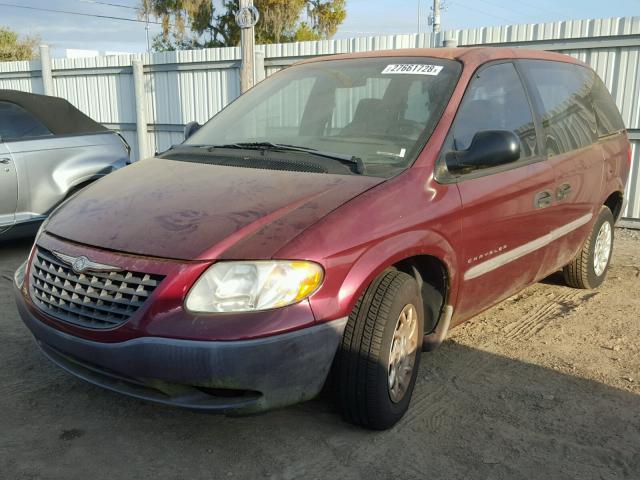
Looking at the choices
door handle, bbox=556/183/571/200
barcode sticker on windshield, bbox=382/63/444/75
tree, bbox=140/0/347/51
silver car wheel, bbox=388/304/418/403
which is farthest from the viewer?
tree, bbox=140/0/347/51

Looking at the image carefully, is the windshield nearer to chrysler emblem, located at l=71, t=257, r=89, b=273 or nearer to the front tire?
the front tire

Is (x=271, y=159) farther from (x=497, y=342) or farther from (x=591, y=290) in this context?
(x=591, y=290)

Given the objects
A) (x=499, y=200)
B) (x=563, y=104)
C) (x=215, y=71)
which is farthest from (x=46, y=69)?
(x=499, y=200)

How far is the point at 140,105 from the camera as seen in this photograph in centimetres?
1138

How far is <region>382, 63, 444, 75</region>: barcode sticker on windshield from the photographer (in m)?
3.56

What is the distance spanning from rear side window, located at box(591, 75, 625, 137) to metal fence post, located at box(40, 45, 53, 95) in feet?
35.8

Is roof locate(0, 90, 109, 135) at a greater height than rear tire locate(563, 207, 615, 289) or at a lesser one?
greater

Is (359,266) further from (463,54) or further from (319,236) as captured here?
(463,54)

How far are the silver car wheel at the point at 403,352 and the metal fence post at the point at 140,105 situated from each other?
922 centimetres

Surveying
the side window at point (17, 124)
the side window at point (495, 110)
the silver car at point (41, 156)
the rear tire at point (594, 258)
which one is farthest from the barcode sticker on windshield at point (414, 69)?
the side window at point (17, 124)

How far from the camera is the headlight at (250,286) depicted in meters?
2.43

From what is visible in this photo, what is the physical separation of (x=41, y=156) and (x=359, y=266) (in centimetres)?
453

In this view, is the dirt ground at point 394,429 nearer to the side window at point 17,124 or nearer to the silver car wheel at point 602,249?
the silver car wheel at point 602,249

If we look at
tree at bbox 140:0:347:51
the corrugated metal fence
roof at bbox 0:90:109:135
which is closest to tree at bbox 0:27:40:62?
tree at bbox 140:0:347:51
